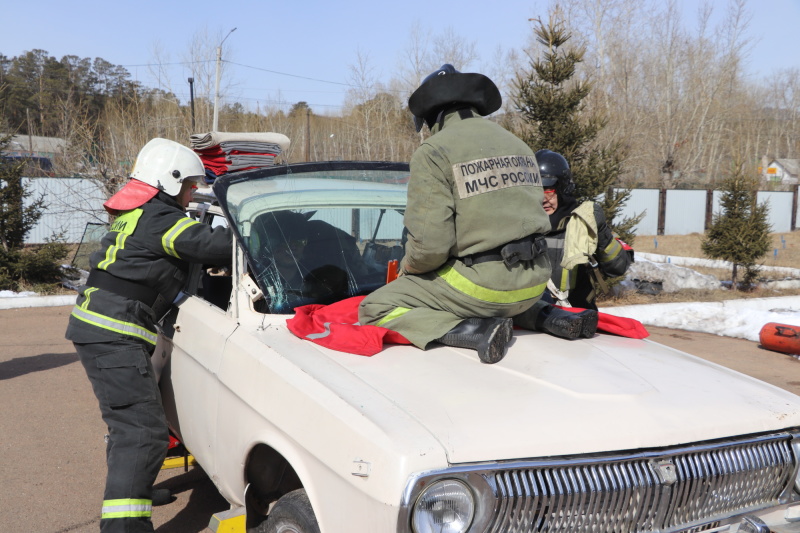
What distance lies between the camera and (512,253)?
2926 mm

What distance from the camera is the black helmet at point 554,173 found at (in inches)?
171

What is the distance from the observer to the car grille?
2.08 metres

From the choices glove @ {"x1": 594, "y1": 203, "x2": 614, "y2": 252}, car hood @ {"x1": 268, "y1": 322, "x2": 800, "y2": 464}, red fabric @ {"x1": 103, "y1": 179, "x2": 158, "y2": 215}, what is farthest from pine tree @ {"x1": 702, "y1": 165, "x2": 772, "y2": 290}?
red fabric @ {"x1": 103, "y1": 179, "x2": 158, "y2": 215}

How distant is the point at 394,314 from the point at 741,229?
1183 cm

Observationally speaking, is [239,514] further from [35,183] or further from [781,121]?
[781,121]

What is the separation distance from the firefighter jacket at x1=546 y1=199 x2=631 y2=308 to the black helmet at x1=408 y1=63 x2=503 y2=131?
1.17 metres

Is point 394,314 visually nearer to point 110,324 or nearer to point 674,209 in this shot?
point 110,324

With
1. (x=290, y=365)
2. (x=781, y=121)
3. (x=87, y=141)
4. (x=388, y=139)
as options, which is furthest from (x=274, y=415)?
(x=781, y=121)

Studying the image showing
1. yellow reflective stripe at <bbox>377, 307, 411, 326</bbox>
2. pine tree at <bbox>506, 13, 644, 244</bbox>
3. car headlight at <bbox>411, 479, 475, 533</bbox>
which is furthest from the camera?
pine tree at <bbox>506, 13, 644, 244</bbox>

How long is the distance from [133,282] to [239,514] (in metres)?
1.26

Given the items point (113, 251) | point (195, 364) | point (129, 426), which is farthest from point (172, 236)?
point (129, 426)

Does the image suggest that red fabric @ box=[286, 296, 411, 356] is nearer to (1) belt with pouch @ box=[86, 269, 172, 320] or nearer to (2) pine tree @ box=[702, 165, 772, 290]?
(1) belt with pouch @ box=[86, 269, 172, 320]

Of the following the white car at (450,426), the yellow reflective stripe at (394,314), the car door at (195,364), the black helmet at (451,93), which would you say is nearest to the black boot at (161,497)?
the car door at (195,364)

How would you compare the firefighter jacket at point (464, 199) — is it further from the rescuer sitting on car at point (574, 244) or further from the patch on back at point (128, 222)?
the patch on back at point (128, 222)
